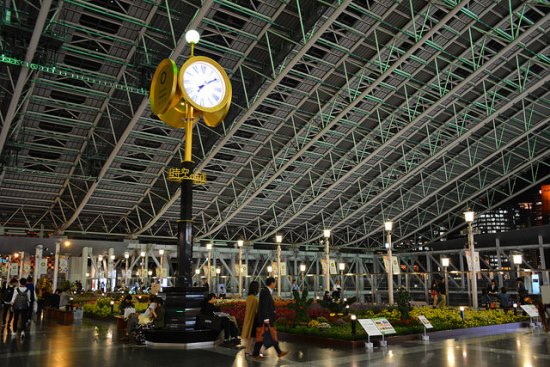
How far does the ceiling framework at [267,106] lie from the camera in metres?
22.1

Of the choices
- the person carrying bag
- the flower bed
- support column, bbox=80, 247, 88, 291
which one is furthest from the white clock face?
support column, bbox=80, 247, 88, 291

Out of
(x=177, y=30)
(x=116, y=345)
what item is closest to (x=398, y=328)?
(x=116, y=345)

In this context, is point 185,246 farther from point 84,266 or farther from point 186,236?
point 84,266

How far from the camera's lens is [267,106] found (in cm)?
2872

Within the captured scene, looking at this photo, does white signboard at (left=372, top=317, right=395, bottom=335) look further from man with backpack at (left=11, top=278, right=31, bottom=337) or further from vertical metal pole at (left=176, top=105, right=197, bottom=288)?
man with backpack at (left=11, top=278, right=31, bottom=337)

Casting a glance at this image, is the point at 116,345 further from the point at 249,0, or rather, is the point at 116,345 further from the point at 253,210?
the point at 253,210

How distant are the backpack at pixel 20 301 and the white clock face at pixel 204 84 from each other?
8240 millimetres

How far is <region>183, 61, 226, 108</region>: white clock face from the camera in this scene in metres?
14.3

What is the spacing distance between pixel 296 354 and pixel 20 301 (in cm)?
934

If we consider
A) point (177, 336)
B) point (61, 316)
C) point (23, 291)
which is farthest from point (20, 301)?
point (177, 336)

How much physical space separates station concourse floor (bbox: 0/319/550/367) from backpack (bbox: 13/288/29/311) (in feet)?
4.01

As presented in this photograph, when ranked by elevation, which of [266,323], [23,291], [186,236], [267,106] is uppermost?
[267,106]

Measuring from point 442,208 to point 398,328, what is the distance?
3543 centimetres

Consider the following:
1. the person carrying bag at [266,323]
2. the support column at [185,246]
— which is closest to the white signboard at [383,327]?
the person carrying bag at [266,323]
